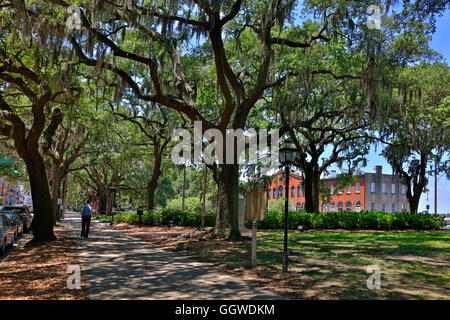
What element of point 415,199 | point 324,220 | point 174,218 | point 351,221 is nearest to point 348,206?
point 415,199

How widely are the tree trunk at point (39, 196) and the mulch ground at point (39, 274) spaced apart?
94 cm

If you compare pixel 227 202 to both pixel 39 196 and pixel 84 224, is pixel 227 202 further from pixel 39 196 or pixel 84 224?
pixel 84 224

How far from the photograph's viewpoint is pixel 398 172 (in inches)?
1230

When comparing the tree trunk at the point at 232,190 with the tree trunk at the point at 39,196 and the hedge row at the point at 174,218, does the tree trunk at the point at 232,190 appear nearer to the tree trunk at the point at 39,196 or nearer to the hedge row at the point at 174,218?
the tree trunk at the point at 39,196

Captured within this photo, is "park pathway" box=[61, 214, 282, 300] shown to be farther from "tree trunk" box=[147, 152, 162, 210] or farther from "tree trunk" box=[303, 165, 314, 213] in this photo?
"tree trunk" box=[303, 165, 314, 213]

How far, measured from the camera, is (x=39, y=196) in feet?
50.2

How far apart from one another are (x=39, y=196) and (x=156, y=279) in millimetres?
9053

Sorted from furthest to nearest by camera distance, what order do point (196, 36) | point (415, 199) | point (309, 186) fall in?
point (415, 199), point (309, 186), point (196, 36)

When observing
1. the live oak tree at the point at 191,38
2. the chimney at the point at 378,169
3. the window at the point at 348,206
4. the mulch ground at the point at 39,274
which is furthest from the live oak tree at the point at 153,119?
the chimney at the point at 378,169

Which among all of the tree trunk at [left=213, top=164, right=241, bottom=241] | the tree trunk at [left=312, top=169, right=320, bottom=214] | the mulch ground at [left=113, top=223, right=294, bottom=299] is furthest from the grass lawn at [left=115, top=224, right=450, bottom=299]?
the tree trunk at [left=312, top=169, right=320, bottom=214]

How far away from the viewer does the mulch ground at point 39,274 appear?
23.4 feet

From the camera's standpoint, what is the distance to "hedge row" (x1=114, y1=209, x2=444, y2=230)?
1039 inches

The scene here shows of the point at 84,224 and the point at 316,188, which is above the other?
the point at 316,188

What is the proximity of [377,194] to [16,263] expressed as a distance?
57.3 meters
